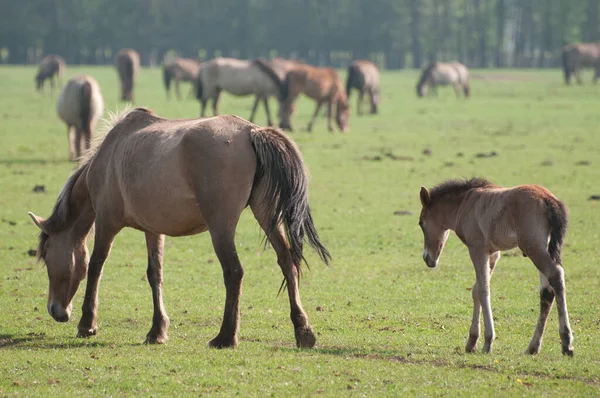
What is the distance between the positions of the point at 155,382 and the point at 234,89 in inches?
964

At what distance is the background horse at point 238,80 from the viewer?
30.2m

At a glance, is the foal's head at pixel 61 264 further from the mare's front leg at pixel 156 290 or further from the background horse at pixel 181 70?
the background horse at pixel 181 70

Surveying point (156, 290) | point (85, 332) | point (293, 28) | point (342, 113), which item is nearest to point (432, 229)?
point (156, 290)

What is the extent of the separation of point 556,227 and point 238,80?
940 inches

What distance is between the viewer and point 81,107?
20.6 metres

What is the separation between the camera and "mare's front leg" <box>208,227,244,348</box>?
7457mm

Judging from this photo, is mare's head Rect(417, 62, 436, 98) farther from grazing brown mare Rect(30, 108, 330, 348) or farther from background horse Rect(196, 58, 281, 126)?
grazing brown mare Rect(30, 108, 330, 348)

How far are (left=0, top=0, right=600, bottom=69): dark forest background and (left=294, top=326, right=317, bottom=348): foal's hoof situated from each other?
286ft

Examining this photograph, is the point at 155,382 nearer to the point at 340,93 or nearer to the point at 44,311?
the point at 44,311

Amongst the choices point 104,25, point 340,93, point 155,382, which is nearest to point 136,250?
point 155,382

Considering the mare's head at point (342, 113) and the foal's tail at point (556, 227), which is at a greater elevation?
the foal's tail at point (556, 227)

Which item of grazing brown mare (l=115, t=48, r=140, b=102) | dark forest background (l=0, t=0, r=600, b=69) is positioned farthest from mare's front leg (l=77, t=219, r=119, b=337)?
dark forest background (l=0, t=0, r=600, b=69)

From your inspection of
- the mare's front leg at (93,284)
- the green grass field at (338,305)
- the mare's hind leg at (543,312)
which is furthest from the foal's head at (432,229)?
the mare's front leg at (93,284)

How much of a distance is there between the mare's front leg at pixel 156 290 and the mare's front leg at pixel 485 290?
8.48 feet
